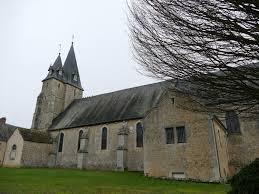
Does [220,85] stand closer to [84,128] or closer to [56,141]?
[84,128]

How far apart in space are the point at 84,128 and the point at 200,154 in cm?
1509

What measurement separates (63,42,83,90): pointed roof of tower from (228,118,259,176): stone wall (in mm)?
26340

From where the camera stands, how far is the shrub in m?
6.48

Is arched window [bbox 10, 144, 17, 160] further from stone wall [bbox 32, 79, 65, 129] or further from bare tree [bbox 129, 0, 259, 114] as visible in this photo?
bare tree [bbox 129, 0, 259, 114]

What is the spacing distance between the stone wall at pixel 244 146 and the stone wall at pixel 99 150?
7.65 metres

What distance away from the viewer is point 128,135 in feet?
77.5

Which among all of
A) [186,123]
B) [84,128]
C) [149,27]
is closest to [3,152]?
[84,128]

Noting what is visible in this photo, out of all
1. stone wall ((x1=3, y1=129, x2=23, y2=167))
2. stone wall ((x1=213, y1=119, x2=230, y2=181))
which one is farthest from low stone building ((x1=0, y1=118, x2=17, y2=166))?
stone wall ((x1=213, y1=119, x2=230, y2=181))

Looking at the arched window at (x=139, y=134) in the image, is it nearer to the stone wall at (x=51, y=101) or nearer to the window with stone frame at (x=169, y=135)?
the window with stone frame at (x=169, y=135)

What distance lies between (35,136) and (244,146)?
22697 millimetres

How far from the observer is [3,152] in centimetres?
3250

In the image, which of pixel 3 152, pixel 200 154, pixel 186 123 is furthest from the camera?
pixel 3 152

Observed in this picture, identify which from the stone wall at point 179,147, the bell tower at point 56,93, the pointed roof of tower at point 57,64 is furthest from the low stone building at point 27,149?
the stone wall at point 179,147

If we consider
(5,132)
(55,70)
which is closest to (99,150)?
(55,70)
